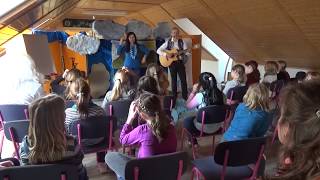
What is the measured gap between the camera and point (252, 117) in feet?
10.2

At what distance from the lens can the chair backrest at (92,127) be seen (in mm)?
3135

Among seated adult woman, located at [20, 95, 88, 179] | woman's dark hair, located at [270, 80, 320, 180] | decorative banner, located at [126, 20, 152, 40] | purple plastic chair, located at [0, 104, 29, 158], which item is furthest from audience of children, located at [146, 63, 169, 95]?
decorative banner, located at [126, 20, 152, 40]

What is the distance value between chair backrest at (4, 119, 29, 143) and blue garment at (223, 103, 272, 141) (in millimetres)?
1888

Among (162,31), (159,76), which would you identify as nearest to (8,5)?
(159,76)

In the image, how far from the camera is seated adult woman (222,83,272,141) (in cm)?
309

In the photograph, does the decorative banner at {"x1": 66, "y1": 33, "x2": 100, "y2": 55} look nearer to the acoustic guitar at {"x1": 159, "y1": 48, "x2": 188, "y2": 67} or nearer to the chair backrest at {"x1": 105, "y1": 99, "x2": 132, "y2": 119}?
the acoustic guitar at {"x1": 159, "y1": 48, "x2": 188, "y2": 67}

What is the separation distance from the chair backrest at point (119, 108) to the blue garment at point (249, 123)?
4.10ft

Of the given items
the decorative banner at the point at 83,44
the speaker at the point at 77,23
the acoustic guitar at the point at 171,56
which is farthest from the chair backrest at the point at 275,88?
the speaker at the point at 77,23

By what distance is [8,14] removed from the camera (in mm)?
3742

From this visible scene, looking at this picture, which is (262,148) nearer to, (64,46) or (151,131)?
(151,131)

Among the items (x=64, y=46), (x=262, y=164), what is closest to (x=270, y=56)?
(x=64, y=46)

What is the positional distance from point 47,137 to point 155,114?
2.72 ft

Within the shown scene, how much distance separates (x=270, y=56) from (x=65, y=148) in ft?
24.8

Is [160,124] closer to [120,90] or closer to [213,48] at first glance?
[120,90]
